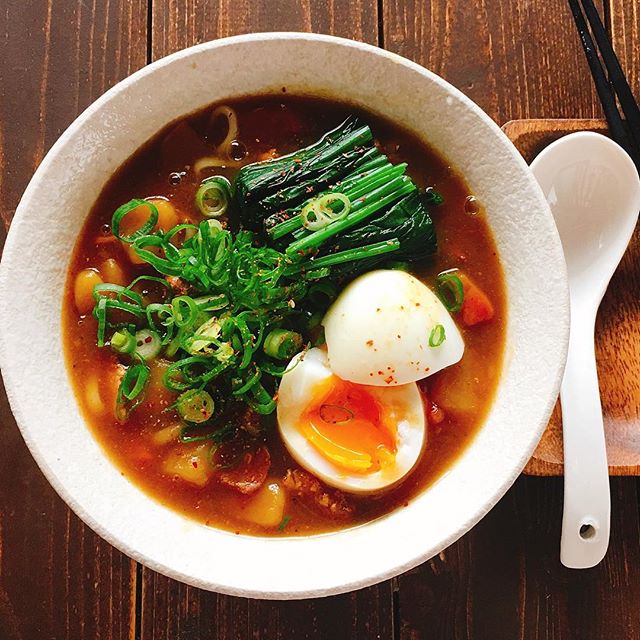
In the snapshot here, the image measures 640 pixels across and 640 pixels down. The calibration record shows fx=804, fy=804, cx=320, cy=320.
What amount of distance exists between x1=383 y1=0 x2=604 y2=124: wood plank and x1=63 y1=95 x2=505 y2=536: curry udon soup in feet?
1.22

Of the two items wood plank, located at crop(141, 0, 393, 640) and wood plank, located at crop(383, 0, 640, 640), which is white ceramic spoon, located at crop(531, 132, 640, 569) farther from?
wood plank, located at crop(141, 0, 393, 640)

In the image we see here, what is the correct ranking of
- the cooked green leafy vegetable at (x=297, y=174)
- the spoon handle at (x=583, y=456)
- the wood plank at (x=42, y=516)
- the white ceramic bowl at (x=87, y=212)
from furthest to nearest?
1. the wood plank at (x=42, y=516)
2. the spoon handle at (x=583, y=456)
3. the cooked green leafy vegetable at (x=297, y=174)
4. the white ceramic bowl at (x=87, y=212)

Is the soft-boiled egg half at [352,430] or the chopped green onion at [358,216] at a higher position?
the chopped green onion at [358,216]

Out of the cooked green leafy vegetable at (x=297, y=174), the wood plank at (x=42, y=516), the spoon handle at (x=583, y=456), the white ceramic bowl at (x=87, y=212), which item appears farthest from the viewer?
the wood plank at (x=42, y=516)

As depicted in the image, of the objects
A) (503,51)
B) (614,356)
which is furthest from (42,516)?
(503,51)

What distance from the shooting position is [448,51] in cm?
212

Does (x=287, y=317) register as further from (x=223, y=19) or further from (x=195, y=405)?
(x=223, y=19)

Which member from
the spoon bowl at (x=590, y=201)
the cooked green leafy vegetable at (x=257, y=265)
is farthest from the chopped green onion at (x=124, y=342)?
the spoon bowl at (x=590, y=201)

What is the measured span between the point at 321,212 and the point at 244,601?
3.37 feet

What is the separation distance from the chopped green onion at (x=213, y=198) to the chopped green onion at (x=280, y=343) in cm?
31

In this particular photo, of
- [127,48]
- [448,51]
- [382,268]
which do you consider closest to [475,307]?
[382,268]

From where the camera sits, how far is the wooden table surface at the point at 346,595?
207cm

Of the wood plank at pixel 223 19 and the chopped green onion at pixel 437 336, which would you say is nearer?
the chopped green onion at pixel 437 336

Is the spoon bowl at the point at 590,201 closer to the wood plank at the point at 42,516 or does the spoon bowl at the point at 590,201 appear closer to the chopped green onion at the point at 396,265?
the chopped green onion at the point at 396,265
